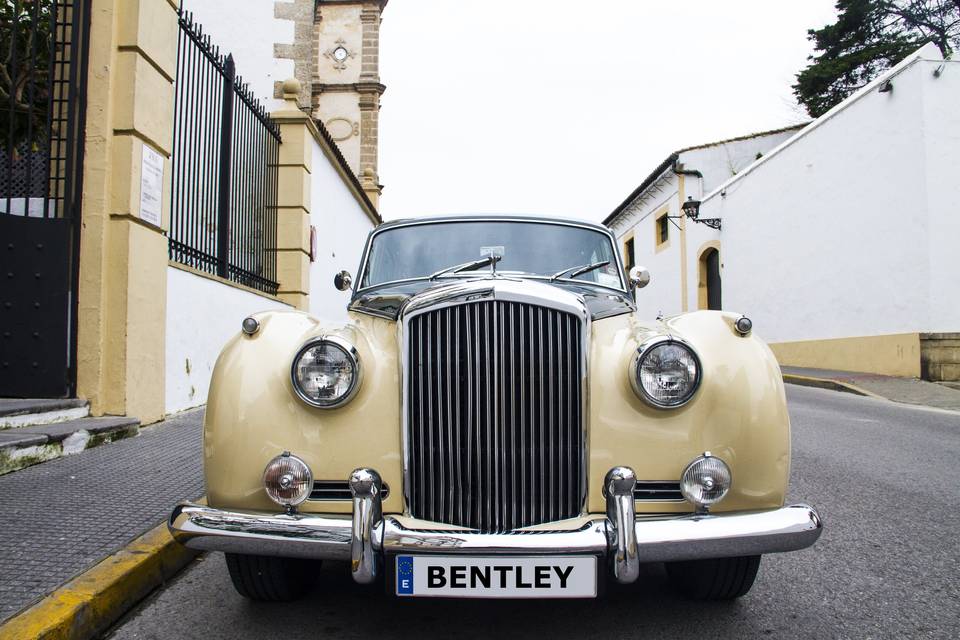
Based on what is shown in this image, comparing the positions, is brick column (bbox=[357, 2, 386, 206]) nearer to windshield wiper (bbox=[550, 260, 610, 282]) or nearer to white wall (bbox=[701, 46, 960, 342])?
white wall (bbox=[701, 46, 960, 342])

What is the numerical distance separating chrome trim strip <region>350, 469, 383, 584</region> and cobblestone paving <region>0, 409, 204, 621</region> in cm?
110

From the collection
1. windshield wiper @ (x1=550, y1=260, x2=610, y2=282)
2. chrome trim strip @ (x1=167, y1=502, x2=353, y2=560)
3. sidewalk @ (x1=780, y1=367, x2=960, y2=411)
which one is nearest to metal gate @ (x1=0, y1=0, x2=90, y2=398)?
chrome trim strip @ (x1=167, y1=502, x2=353, y2=560)

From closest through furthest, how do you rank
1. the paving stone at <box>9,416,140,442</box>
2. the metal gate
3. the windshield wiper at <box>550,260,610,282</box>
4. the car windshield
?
the windshield wiper at <box>550,260,610,282</box>
the car windshield
the paving stone at <box>9,416,140,442</box>
the metal gate

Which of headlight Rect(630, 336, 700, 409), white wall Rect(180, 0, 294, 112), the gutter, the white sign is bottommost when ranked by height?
headlight Rect(630, 336, 700, 409)

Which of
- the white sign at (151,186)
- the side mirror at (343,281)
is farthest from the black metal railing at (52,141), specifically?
the side mirror at (343,281)

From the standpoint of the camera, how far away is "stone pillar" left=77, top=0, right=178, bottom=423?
5117 millimetres

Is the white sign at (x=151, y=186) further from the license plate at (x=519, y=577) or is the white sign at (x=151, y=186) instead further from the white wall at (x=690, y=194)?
the white wall at (x=690, y=194)

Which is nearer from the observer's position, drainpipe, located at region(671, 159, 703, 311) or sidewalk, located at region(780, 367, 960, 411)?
sidewalk, located at region(780, 367, 960, 411)

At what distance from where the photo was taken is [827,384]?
11.8 meters

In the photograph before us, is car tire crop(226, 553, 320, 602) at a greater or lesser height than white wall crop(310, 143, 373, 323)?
lesser

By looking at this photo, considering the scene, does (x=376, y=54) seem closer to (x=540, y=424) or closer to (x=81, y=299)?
(x=81, y=299)

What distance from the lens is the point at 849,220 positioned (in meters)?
13.3

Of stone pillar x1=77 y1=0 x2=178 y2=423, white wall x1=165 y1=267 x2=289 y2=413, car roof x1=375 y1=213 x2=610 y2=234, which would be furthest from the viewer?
white wall x1=165 y1=267 x2=289 y2=413

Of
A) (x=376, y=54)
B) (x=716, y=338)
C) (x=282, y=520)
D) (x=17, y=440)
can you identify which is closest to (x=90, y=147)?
(x=17, y=440)
